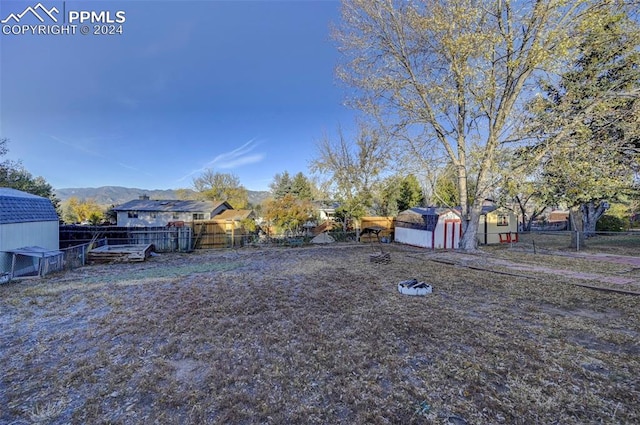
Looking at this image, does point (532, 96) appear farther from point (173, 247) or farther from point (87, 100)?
point (87, 100)

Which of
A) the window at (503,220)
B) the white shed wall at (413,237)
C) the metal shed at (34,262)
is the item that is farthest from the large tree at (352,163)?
the metal shed at (34,262)

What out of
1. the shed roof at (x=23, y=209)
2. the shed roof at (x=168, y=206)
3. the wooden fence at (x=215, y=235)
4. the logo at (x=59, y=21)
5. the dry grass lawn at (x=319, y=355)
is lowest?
the dry grass lawn at (x=319, y=355)

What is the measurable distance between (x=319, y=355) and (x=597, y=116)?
11070mm

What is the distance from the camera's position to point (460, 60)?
9023 mm

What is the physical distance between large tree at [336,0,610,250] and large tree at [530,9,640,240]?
106cm

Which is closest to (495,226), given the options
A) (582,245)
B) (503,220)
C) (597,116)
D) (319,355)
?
(503,220)

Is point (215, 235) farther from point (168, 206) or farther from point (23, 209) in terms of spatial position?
point (168, 206)

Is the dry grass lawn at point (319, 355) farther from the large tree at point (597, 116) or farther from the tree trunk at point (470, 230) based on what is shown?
the tree trunk at point (470, 230)

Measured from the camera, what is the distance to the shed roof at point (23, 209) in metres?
7.81

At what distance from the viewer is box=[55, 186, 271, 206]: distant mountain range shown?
3856cm

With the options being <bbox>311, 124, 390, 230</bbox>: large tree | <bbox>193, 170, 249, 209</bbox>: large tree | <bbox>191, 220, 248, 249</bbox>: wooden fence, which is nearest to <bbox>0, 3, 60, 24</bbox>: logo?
<bbox>191, 220, 248, 249</bbox>: wooden fence

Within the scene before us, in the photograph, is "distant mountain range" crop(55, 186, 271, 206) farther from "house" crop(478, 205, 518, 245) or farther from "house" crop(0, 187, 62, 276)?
"house" crop(478, 205, 518, 245)

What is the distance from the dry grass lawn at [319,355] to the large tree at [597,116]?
475 cm

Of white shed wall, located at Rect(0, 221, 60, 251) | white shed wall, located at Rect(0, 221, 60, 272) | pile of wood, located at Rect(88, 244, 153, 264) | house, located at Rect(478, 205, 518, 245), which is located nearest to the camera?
white shed wall, located at Rect(0, 221, 60, 272)
